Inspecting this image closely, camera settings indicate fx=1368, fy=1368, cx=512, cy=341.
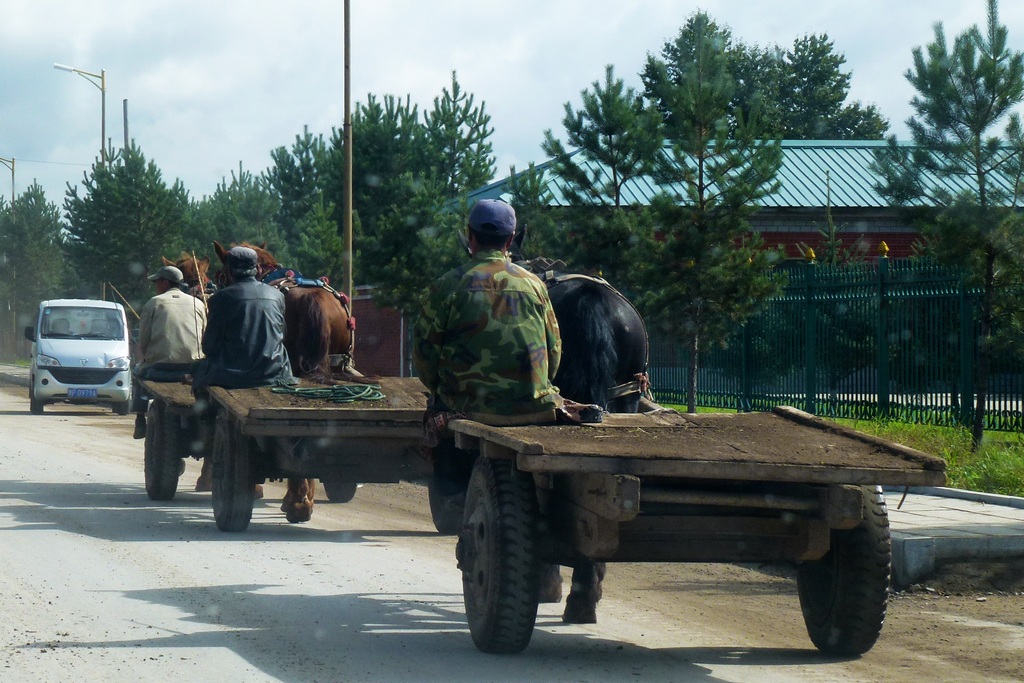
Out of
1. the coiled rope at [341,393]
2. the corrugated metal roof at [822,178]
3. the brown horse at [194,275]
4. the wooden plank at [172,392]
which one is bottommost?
the wooden plank at [172,392]

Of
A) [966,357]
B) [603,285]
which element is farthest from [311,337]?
[966,357]

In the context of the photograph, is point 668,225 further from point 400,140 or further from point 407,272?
point 400,140

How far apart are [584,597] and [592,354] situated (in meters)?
1.29

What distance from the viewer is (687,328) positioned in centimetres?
1552

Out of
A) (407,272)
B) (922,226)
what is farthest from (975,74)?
(407,272)

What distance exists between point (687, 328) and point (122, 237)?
33246 mm

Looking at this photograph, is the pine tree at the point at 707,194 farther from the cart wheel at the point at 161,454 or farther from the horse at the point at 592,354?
the horse at the point at 592,354

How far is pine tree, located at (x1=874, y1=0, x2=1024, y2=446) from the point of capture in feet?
41.4

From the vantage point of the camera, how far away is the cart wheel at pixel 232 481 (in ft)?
31.6

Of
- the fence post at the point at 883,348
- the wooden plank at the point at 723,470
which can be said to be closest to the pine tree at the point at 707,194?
the fence post at the point at 883,348

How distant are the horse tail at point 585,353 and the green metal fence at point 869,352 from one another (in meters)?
7.14

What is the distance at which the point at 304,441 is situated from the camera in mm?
9336

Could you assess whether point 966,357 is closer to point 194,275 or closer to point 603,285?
point 603,285

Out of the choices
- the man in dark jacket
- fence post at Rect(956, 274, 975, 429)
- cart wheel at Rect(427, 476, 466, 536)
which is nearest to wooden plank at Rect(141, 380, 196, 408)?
the man in dark jacket
